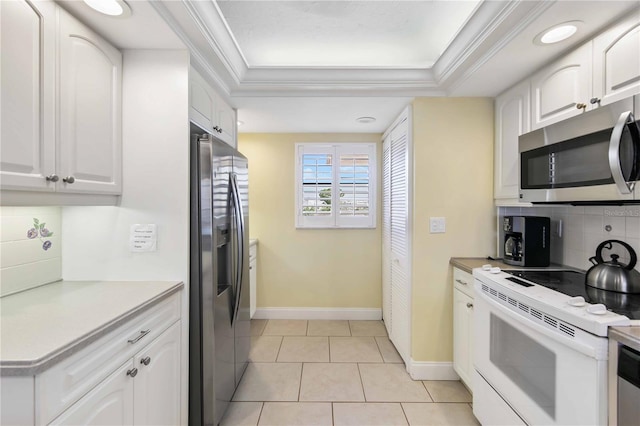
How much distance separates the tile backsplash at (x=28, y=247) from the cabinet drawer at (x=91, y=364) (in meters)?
0.67

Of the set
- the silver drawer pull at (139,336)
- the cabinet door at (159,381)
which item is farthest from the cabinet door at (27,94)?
the cabinet door at (159,381)

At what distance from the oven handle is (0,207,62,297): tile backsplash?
2343mm

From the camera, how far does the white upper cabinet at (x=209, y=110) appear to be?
66.1 inches

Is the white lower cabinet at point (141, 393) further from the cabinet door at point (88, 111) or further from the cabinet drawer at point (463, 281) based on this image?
the cabinet drawer at point (463, 281)

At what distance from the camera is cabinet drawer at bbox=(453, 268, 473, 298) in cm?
195

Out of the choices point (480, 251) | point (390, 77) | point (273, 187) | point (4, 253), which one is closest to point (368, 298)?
point (480, 251)

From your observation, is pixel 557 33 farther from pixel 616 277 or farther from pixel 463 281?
pixel 463 281

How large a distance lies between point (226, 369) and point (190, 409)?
0.28 m

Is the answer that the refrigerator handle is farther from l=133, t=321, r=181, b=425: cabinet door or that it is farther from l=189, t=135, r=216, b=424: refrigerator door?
l=133, t=321, r=181, b=425: cabinet door

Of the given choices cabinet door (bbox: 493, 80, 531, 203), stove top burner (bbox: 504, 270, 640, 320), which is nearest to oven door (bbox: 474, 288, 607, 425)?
stove top burner (bbox: 504, 270, 640, 320)

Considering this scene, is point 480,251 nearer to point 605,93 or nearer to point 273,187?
point 605,93

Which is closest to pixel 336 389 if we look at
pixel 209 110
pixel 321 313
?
pixel 321 313

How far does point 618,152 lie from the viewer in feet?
3.71

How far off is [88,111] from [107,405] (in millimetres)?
1252
